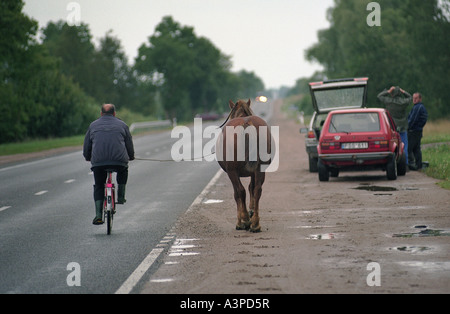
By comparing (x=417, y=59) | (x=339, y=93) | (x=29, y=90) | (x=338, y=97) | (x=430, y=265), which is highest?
(x=417, y=59)

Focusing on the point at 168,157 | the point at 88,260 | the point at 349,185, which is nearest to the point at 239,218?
the point at 88,260

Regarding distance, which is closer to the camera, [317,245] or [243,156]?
[317,245]

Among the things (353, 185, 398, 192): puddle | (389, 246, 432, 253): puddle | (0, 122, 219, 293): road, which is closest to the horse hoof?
(0, 122, 219, 293): road

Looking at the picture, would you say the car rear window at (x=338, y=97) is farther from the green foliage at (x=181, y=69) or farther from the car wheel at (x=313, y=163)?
the green foliage at (x=181, y=69)

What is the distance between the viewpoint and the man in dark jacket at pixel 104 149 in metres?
11.0

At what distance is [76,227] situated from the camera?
474 inches

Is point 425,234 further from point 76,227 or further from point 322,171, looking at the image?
point 322,171

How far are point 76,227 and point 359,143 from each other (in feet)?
25.1

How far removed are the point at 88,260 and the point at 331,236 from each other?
10.3ft

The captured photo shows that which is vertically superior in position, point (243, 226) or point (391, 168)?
point (391, 168)

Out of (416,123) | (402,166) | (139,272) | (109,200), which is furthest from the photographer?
(416,123)

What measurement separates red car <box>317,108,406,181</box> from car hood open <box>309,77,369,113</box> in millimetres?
3382

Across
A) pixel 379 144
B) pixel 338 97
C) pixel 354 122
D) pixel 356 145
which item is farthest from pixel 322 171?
pixel 338 97

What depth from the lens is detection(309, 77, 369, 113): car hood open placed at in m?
21.6
